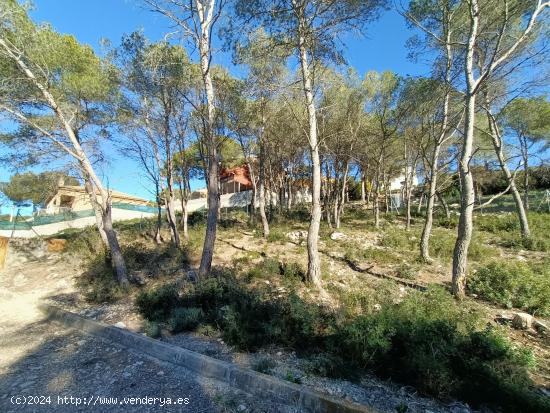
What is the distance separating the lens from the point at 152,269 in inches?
385

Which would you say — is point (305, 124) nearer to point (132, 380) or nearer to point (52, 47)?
point (52, 47)

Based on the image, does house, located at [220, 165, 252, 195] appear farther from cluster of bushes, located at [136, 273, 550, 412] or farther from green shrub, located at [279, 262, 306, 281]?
cluster of bushes, located at [136, 273, 550, 412]

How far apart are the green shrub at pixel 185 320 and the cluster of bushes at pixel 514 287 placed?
6.07 meters

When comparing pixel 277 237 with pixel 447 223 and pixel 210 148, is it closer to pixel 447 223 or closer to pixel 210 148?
pixel 210 148

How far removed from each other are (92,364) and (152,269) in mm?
5881

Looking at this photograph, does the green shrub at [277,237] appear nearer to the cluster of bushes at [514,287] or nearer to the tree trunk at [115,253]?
the tree trunk at [115,253]

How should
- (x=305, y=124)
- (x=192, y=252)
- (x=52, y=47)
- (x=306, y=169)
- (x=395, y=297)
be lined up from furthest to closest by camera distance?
(x=306, y=169)
(x=305, y=124)
(x=192, y=252)
(x=52, y=47)
(x=395, y=297)

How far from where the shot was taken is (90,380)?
3662 millimetres

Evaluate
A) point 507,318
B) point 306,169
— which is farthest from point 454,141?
point 507,318

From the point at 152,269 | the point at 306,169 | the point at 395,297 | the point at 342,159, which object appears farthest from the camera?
the point at 306,169

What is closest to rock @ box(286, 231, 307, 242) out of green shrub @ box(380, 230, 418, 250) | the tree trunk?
green shrub @ box(380, 230, 418, 250)

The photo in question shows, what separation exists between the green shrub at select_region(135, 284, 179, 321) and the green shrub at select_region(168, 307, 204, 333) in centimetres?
76

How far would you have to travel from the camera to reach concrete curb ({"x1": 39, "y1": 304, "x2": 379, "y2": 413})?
2.81 meters

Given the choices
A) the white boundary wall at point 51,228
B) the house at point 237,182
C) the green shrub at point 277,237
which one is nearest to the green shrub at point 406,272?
the green shrub at point 277,237
